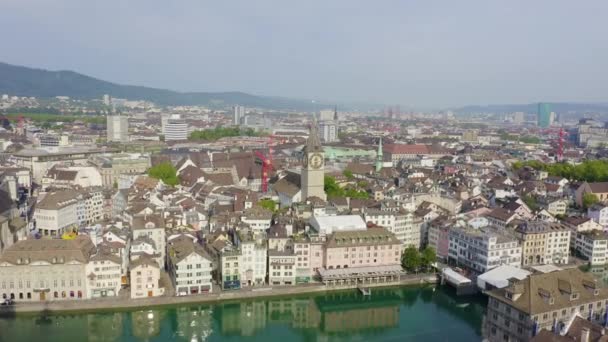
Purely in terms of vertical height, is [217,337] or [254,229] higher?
[254,229]

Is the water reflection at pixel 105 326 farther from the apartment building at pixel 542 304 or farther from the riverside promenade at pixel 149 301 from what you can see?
the apartment building at pixel 542 304

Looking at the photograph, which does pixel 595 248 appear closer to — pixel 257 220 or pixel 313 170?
pixel 313 170

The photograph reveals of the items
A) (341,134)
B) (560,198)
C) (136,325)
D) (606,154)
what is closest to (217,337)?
(136,325)

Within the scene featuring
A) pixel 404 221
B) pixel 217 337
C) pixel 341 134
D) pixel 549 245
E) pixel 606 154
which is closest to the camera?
pixel 217 337

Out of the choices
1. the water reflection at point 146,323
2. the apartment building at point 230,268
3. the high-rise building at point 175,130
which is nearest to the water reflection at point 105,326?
the water reflection at point 146,323

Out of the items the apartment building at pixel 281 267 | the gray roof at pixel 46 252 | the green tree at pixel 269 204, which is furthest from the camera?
the green tree at pixel 269 204

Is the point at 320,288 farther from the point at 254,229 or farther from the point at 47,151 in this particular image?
the point at 47,151

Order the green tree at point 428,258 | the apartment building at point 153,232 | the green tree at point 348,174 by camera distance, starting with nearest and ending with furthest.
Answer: the apartment building at point 153,232
the green tree at point 428,258
the green tree at point 348,174
